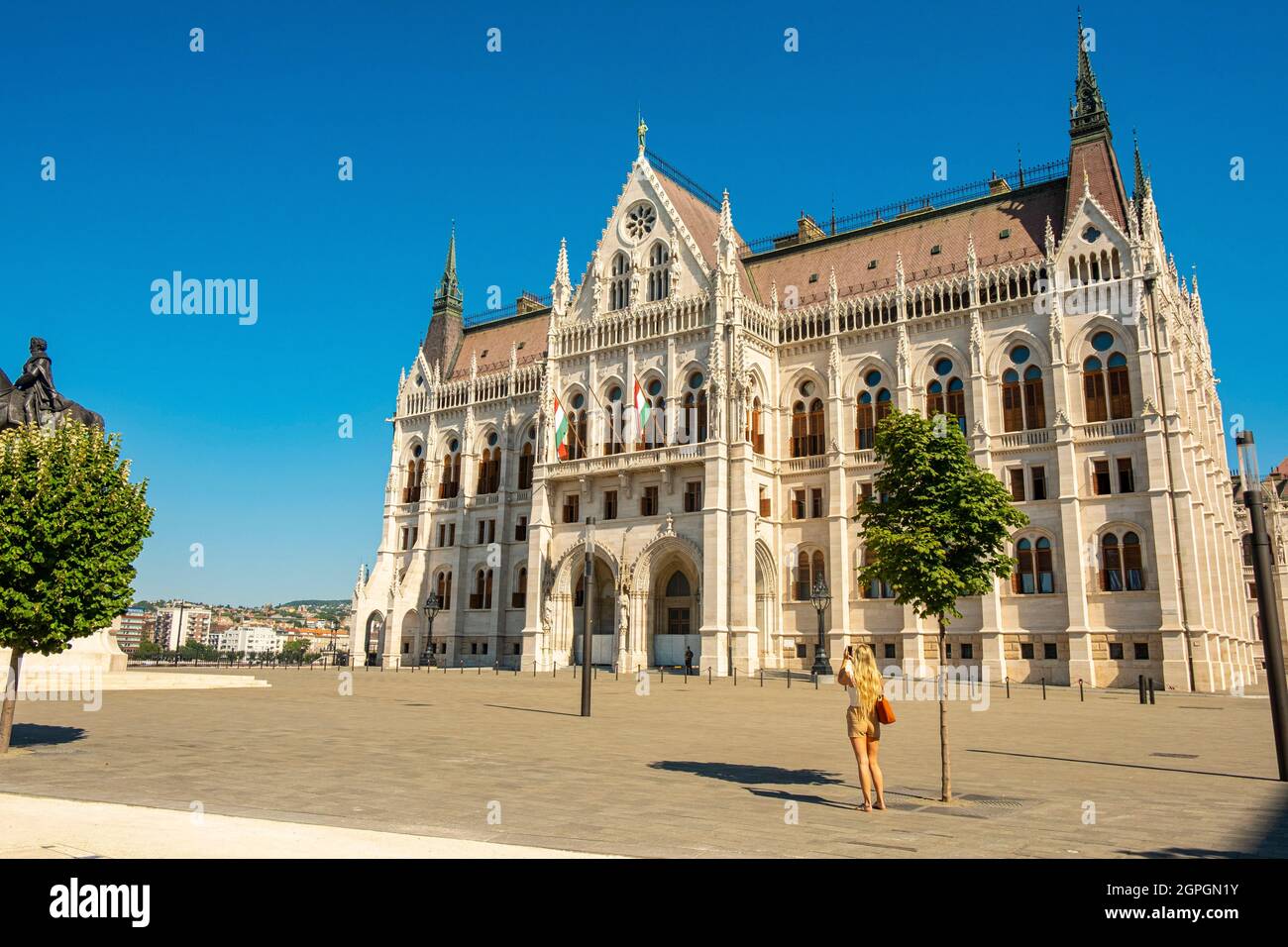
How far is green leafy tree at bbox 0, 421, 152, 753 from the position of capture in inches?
603

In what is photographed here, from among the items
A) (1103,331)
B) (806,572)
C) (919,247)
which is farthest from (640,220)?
(1103,331)

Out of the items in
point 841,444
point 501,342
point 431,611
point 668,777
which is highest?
point 501,342

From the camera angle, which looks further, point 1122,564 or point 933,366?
point 933,366

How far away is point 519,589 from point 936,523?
170 ft

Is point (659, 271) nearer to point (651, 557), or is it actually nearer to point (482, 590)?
point (651, 557)

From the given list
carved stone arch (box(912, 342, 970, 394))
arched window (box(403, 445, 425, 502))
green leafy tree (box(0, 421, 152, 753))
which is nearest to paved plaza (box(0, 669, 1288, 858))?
green leafy tree (box(0, 421, 152, 753))

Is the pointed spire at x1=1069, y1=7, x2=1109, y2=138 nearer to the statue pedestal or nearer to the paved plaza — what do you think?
the paved plaza

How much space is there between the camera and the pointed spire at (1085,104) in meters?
49.7

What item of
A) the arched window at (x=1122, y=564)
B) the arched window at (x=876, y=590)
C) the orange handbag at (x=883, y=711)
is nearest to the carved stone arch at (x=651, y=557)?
the arched window at (x=876, y=590)

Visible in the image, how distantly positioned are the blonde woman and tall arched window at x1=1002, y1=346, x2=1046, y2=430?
39479 millimetres

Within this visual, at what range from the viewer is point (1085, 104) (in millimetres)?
50656
